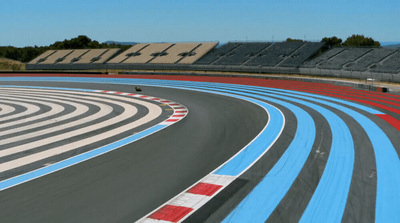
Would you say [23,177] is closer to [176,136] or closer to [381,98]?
[176,136]

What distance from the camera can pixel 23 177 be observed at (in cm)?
658

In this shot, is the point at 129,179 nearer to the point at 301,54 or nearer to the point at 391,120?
the point at 391,120

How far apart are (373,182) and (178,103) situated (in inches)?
455

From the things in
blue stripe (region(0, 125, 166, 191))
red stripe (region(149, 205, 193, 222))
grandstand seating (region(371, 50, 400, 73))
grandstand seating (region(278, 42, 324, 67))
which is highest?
grandstand seating (region(278, 42, 324, 67))

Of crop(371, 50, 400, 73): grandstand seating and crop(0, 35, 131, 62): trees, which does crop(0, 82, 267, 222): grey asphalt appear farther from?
crop(0, 35, 131, 62): trees

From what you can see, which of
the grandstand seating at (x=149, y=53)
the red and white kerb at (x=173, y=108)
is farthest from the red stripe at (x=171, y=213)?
the grandstand seating at (x=149, y=53)

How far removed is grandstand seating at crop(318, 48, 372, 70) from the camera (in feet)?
118

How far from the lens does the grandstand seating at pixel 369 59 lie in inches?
1323

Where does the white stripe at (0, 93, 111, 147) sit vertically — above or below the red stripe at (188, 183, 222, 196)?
above

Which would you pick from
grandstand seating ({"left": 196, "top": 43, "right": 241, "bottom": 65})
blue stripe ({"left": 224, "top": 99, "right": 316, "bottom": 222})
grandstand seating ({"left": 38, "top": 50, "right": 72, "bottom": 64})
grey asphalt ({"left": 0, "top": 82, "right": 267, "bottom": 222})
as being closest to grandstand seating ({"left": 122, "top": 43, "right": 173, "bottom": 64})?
grandstand seating ({"left": 196, "top": 43, "right": 241, "bottom": 65})

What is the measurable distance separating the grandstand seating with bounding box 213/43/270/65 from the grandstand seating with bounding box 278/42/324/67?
18.1ft

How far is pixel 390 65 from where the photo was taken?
104 ft

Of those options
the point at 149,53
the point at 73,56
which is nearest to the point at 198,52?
the point at 149,53

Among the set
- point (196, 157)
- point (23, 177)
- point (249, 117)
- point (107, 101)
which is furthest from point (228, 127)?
point (107, 101)
